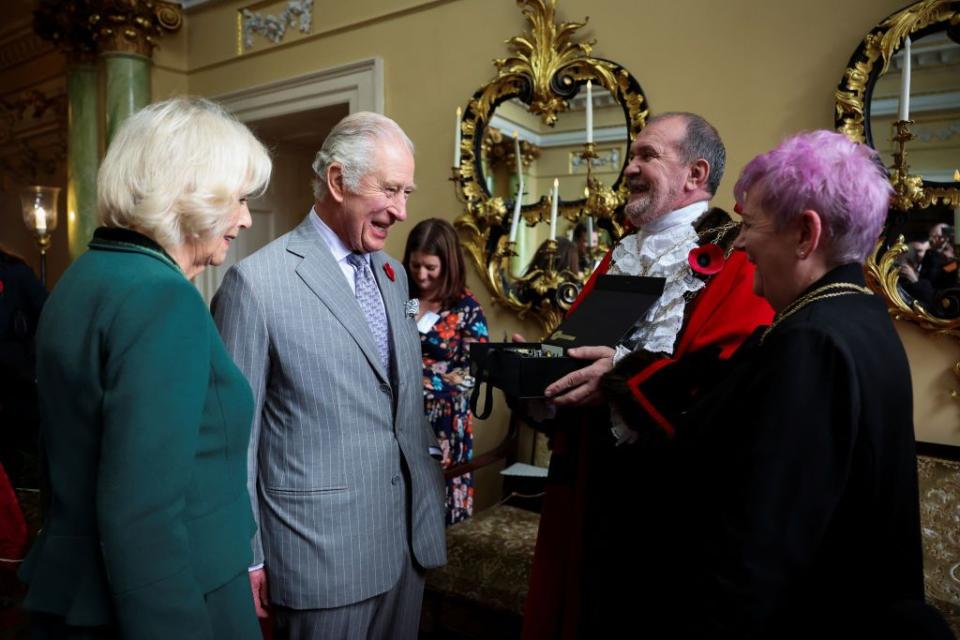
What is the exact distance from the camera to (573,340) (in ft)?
5.13

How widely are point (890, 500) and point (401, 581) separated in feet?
3.57

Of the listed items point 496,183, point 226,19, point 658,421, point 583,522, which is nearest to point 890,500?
point 658,421

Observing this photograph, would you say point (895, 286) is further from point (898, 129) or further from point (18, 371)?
point (18, 371)

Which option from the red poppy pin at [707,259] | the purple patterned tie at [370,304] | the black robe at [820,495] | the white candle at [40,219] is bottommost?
the black robe at [820,495]

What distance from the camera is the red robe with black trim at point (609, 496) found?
1.44 metres

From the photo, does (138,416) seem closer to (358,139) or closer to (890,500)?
(358,139)

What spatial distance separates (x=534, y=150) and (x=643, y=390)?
1962 millimetres

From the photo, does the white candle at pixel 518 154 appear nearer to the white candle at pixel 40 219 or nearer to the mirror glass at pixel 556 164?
the mirror glass at pixel 556 164

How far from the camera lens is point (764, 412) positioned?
97cm

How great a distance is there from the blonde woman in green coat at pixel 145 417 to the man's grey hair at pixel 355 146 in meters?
0.46

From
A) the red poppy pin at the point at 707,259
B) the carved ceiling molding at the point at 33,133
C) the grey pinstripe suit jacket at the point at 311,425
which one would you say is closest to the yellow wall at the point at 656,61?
the red poppy pin at the point at 707,259

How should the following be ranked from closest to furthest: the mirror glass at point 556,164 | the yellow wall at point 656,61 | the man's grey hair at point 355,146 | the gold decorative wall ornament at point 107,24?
the man's grey hair at point 355,146
the yellow wall at point 656,61
the mirror glass at point 556,164
the gold decorative wall ornament at point 107,24

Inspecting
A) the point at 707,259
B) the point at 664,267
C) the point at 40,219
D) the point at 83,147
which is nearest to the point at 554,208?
the point at 664,267

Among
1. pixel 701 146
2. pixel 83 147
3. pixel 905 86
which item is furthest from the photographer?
pixel 83 147
